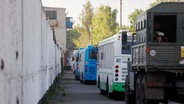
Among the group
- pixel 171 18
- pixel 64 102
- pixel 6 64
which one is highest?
pixel 171 18

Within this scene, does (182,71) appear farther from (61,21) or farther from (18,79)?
(61,21)

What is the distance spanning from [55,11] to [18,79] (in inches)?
4306

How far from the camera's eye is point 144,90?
16.7 metres

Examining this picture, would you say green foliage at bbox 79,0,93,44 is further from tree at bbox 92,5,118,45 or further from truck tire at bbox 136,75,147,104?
truck tire at bbox 136,75,147,104

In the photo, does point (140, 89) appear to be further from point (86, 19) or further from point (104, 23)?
point (86, 19)

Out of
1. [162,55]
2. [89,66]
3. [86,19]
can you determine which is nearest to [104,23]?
[86,19]

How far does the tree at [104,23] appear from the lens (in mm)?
104875

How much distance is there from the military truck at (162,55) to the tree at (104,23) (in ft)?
285

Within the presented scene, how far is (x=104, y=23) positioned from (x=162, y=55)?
89973 mm

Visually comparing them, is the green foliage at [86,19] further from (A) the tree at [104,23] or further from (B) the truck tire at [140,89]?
(B) the truck tire at [140,89]

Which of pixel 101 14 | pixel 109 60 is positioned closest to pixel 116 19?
pixel 101 14

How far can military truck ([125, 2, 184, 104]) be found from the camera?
1561 cm

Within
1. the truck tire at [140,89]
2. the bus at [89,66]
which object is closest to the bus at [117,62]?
the truck tire at [140,89]

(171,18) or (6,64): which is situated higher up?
(171,18)
